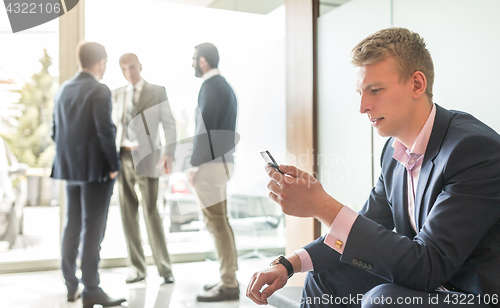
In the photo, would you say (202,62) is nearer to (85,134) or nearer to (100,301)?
(85,134)

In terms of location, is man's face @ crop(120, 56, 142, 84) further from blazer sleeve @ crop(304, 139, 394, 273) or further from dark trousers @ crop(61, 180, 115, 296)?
blazer sleeve @ crop(304, 139, 394, 273)

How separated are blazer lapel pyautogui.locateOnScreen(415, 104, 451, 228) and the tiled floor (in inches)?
65.1

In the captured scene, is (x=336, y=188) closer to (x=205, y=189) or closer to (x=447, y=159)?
(x=205, y=189)

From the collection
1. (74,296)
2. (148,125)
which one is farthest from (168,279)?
(148,125)

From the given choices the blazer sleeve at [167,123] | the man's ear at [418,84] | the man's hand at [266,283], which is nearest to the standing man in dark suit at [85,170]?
the blazer sleeve at [167,123]

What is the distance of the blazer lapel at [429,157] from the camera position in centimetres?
103

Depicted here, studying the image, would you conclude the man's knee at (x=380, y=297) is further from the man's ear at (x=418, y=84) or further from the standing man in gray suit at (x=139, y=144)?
the standing man in gray suit at (x=139, y=144)

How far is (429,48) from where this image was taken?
1.90 meters

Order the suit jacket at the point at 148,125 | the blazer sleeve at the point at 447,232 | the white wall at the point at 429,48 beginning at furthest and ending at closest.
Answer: the suit jacket at the point at 148,125 < the white wall at the point at 429,48 < the blazer sleeve at the point at 447,232

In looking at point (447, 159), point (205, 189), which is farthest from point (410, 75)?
point (205, 189)

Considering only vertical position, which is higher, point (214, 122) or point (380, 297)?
point (214, 122)

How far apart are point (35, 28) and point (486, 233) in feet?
8.88

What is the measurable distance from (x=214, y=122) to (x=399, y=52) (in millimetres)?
1600

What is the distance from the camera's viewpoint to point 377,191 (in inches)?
51.2
